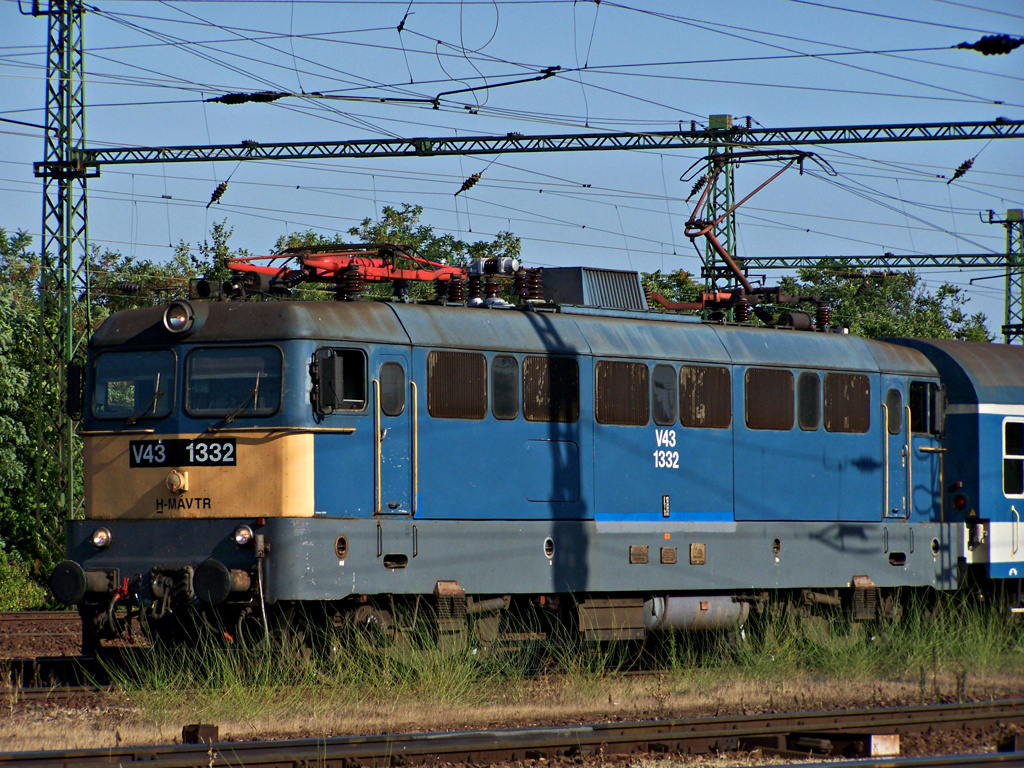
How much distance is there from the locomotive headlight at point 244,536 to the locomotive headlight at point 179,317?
6.33 feet

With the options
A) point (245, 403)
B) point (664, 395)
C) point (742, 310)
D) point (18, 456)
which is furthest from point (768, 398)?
point (18, 456)

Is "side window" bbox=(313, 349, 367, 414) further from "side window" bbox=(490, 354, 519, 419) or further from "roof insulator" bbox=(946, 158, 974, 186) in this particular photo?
"roof insulator" bbox=(946, 158, 974, 186)

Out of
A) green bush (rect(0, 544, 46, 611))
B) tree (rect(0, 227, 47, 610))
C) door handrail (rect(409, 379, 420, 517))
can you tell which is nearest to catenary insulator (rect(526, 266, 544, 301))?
door handrail (rect(409, 379, 420, 517))

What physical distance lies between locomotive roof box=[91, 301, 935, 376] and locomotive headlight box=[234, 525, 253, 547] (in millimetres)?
1702

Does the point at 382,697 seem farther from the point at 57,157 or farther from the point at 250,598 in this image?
the point at 57,157

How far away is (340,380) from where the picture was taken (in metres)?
12.0

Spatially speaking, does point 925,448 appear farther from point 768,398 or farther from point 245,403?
point 245,403

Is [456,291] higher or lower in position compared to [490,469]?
higher

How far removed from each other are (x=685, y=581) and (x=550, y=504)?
1.92m

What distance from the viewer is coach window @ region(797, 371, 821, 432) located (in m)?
15.5

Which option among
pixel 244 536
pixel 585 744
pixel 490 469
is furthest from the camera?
pixel 490 469

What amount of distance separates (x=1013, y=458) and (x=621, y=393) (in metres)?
6.08

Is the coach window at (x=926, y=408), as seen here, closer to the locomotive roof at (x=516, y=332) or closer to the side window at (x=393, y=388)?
the locomotive roof at (x=516, y=332)

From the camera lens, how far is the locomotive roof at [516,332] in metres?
12.2
